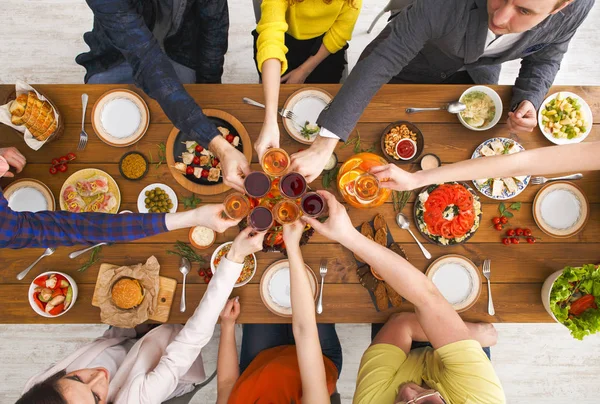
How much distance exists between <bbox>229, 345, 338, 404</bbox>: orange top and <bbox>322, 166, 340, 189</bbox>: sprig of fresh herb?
3.02ft

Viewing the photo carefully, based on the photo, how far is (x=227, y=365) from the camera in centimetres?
184

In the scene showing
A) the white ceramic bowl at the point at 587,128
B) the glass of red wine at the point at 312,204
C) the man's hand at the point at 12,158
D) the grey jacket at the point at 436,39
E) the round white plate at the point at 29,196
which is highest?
the grey jacket at the point at 436,39

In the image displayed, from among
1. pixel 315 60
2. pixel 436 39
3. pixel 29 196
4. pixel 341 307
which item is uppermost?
pixel 436 39

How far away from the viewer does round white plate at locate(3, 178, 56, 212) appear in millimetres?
1679

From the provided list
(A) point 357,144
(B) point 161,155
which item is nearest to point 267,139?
(A) point 357,144

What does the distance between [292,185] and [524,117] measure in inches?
44.0

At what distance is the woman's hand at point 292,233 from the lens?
1498 mm

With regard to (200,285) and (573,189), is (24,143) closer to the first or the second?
(200,285)

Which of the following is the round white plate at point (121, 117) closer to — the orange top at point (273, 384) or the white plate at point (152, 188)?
the white plate at point (152, 188)

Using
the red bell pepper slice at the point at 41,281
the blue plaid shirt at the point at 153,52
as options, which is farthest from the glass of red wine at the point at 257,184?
the red bell pepper slice at the point at 41,281

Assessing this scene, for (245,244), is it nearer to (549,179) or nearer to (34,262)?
(34,262)

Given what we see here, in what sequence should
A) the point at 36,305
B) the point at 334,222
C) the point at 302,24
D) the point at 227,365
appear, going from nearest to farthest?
the point at 334,222 → the point at 36,305 → the point at 227,365 → the point at 302,24

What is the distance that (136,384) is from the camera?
158 cm

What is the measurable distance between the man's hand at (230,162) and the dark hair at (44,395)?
1.05 metres
